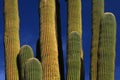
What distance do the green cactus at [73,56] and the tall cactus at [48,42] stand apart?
0.71 meters

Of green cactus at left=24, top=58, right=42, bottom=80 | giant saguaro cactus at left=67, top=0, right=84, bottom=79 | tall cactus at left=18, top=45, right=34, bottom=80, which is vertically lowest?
green cactus at left=24, top=58, right=42, bottom=80

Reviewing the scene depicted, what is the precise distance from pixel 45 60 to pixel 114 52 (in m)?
2.24

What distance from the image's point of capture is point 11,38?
16.2 metres

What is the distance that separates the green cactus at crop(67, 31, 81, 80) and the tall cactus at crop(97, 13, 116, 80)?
0.73 meters

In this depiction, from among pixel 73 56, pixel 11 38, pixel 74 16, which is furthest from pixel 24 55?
pixel 74 16

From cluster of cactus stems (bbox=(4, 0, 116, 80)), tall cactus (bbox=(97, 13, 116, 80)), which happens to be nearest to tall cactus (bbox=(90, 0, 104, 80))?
cluster of cactus stems (bbox=(4, 0, 116, 80))

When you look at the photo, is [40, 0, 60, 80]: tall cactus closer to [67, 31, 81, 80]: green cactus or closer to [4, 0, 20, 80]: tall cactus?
[67, 31, 81, 80]: green cactus

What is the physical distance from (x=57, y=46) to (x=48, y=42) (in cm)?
60

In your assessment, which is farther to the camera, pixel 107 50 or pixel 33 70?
pixel 107 50

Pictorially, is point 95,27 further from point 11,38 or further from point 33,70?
point 33,70

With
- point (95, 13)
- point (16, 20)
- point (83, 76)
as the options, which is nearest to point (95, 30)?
point (95, 13)

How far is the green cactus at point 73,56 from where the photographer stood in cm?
1516

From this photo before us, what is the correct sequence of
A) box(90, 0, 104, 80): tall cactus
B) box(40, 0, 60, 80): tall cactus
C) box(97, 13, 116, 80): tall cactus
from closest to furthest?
box(97, 13, 116, 80): tall cactus
box(40, 0, 60, 80): tall cactus
box(90, 0, 104, 80): tall cactus

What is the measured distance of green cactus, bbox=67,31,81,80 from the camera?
15.2 metres
